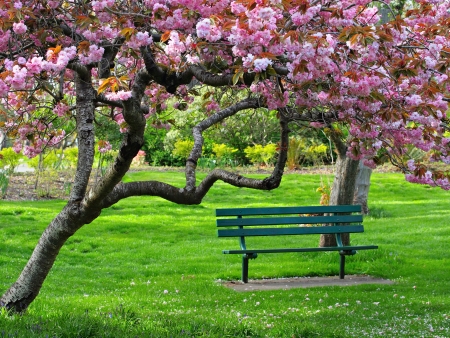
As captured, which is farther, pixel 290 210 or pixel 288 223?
pixel 290 210

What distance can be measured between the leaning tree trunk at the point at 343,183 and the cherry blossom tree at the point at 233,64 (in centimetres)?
375

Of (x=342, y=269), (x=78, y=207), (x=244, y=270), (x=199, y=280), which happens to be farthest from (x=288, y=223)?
(x=78, y=207)

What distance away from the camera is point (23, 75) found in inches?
145

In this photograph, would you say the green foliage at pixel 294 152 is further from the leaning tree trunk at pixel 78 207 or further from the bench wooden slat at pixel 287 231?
the leaning tree trunk at pixel 78 207

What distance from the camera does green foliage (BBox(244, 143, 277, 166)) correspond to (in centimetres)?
2027

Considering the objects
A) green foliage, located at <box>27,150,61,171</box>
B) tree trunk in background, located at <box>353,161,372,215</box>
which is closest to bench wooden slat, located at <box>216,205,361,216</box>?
tree trunk in background, located at <box>353,161,372,215</box>

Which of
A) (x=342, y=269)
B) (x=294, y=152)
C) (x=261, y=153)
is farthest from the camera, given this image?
(x=294, y=152)

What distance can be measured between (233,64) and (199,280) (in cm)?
460

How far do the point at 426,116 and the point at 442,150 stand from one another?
733 mm

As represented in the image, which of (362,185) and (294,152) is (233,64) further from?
(294,152)

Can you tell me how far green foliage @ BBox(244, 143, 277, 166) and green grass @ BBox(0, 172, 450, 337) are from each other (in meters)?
4.87

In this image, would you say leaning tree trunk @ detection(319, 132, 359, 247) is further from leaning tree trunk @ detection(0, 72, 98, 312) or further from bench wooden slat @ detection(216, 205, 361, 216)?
leaning tree trunk @ detection(0, 72, 98, 312)

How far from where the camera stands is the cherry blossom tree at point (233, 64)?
3555 mm

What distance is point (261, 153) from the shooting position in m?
21.0
